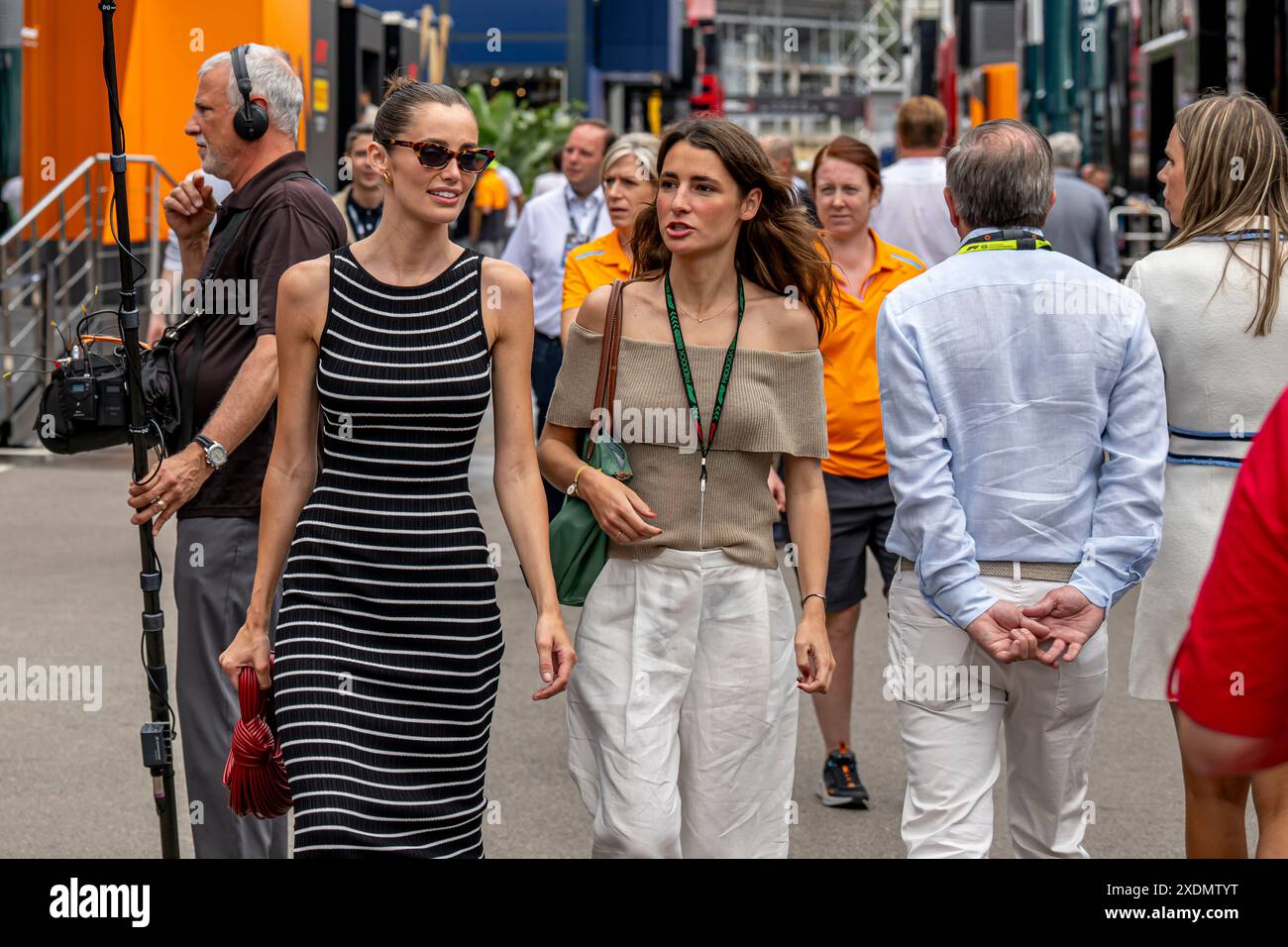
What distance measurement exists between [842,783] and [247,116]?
9.51ft

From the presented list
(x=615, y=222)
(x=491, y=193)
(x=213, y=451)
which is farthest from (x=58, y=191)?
(x=213, y=451)

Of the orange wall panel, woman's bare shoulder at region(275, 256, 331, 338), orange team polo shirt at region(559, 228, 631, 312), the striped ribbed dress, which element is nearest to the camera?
the striped ribbed dress

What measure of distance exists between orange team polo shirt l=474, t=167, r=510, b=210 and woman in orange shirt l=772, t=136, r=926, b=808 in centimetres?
1365

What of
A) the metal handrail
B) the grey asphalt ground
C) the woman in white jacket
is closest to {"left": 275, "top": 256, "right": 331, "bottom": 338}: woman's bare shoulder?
the grey asphalt ground

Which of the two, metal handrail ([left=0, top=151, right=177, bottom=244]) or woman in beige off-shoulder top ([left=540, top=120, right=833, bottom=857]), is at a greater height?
metal handrail ([left=0, top=151, right=177, bottom=244])

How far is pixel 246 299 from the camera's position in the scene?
14.4 feet

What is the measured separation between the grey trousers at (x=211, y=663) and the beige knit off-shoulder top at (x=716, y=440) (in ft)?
3.24

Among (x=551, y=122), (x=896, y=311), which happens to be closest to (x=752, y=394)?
(x=896, y=311)

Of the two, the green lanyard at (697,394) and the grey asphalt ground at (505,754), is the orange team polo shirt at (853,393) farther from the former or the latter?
the green lanyard at (697,394)

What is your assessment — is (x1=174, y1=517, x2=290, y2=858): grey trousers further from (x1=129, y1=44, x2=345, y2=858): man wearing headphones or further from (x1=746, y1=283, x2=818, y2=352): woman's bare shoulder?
(x1=746, y1=283, x2=818, y2=352): woman's bare shoulder

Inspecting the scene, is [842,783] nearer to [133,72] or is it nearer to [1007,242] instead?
[1007,242]

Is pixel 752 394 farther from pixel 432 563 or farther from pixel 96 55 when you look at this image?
pixel 96 55

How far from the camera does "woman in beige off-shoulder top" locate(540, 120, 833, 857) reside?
3914mm

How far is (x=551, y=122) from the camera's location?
3111 centimetres
